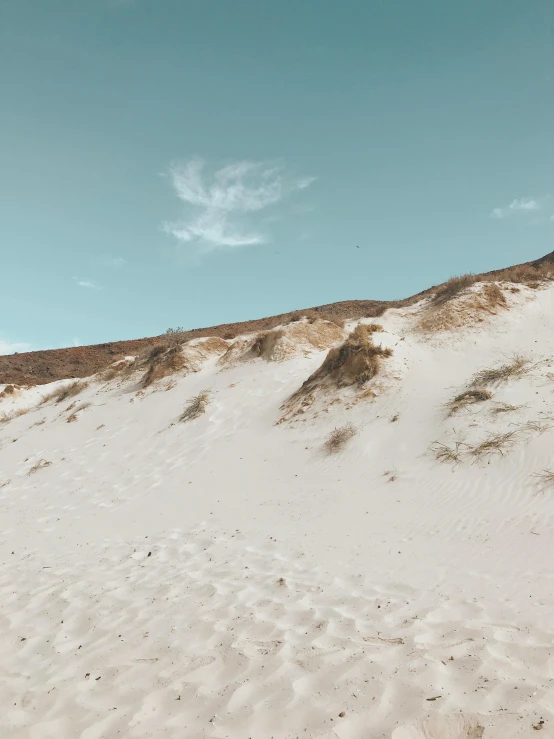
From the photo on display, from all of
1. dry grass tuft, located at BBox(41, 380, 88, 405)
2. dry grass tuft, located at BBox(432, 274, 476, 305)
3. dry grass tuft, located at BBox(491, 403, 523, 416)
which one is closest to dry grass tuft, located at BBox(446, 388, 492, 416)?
dry grass tuft, located at BBox(491, 403, 523, 416)

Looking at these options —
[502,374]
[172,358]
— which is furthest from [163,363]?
[502,374]

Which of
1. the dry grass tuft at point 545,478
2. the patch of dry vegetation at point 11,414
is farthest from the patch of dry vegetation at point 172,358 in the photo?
the dry grass tuft at point 545,478

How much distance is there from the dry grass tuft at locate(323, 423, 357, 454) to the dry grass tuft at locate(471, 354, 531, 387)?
3.21 meters

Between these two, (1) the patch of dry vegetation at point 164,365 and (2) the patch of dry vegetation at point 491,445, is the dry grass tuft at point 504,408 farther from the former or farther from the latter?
(1) the patch of dry vegetation at point 164,365

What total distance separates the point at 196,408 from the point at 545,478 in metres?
10.1

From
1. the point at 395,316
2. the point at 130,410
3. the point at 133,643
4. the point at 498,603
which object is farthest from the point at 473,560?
the point at 130,410

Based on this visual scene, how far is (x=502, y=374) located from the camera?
10289 millimetres

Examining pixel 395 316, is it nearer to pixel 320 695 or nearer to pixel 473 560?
pixel 473 560

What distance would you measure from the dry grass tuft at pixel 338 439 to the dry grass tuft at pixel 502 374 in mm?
3212

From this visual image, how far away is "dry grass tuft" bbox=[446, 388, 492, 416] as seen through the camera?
9383 millimetres

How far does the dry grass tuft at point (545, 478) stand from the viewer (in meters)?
6.33

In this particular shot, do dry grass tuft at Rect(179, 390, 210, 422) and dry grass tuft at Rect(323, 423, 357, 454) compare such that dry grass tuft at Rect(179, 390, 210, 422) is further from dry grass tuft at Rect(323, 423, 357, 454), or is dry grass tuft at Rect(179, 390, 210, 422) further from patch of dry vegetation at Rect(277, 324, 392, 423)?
dry grass tuft at Rect(323, 423, 357, 454)

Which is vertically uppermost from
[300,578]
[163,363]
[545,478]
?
[163,363]

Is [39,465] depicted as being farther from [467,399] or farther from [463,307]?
[463,307]
